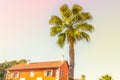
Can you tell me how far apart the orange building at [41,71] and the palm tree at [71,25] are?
81.8 ft

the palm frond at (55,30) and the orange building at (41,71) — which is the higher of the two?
the palm frond at (55,30)

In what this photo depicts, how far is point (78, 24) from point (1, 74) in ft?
204

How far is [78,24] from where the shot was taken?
26766 millimetres

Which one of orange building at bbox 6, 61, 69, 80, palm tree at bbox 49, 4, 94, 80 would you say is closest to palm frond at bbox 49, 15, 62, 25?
palm tree at bbox 49, 4, 94, 80

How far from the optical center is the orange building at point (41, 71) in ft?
168

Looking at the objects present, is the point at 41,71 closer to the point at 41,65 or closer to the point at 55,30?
the point at 41,65

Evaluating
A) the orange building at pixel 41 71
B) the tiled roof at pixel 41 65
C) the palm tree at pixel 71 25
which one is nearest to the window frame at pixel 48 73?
the orange building at pixel 41 71

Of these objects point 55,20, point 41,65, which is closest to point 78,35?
point 55,20

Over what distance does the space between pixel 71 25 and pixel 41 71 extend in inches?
1133

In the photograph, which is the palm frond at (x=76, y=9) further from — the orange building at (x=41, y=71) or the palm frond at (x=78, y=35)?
the orange building at (x=41, y=71)

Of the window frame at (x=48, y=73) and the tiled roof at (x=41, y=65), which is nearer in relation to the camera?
the window frame at (x=48, y=73)

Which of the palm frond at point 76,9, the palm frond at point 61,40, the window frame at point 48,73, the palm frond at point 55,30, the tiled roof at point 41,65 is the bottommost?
the window frame at point 48,73

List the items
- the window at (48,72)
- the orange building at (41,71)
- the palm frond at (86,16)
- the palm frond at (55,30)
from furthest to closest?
the window at (48,72) → the orange building at (41,71) → the palm frond at (55,30) → the palm frond at (86,16)

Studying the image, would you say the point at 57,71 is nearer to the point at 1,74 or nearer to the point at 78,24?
the point at 78,24
